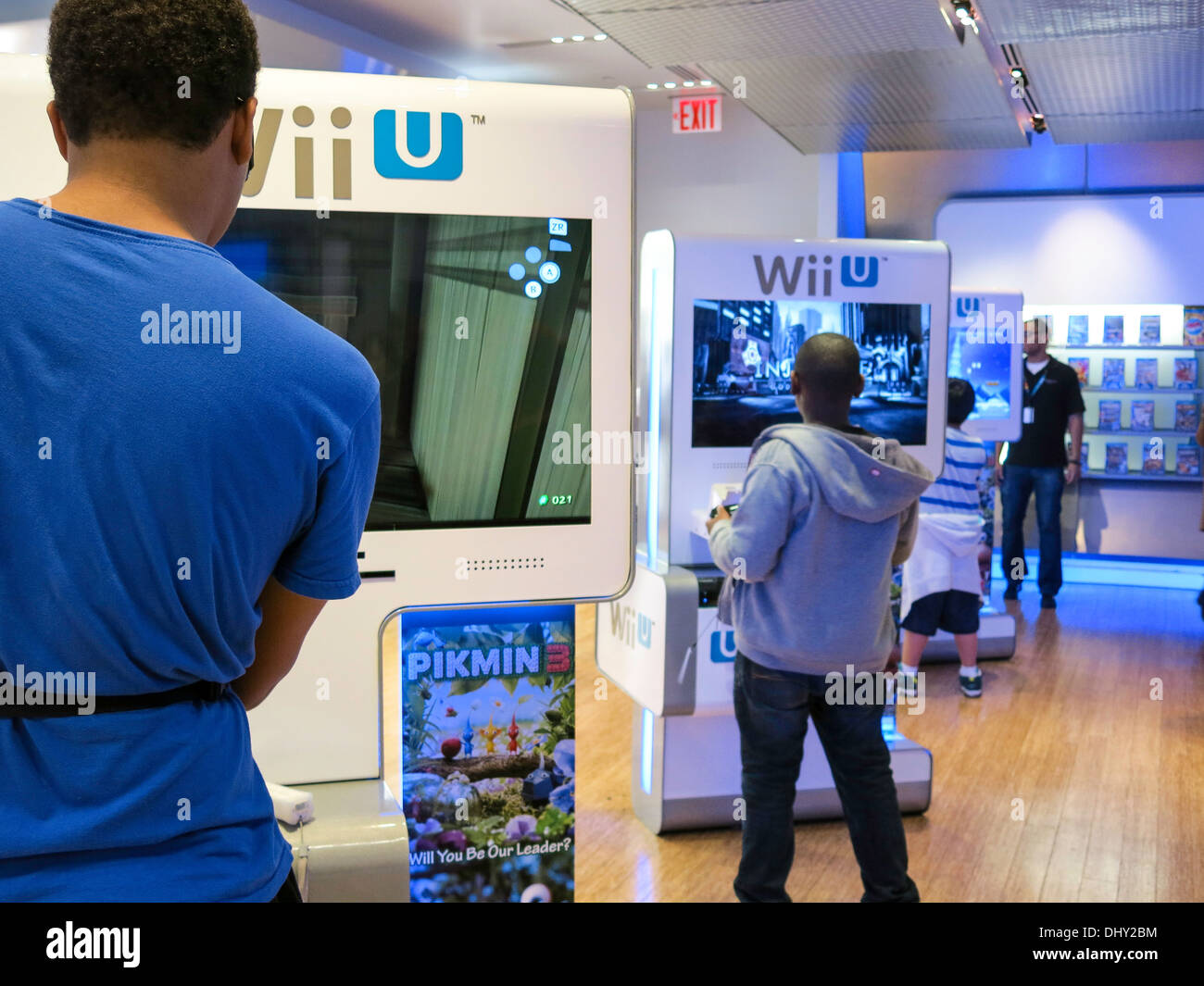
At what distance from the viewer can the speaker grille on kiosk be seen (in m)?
2.02

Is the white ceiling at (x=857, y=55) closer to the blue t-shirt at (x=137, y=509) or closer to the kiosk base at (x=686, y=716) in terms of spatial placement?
the kiosk base at (x=686, y=716)

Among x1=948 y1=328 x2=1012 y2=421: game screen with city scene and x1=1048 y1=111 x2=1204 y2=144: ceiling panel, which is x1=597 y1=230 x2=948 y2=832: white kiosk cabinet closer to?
x1=948 y1=328 x2=1012 y2=421: game screen with city scene

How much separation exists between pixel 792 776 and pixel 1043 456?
5345 mm

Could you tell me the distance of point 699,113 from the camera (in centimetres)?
927

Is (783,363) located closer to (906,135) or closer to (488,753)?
(488,753)

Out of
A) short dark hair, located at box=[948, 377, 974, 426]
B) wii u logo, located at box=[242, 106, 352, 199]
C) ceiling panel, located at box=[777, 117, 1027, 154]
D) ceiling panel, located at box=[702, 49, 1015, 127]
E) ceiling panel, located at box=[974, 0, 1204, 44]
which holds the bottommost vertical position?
short dark hair, located at box=[948, 377, 974, 426]

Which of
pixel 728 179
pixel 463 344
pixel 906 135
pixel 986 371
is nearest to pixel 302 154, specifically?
pixel 463 344

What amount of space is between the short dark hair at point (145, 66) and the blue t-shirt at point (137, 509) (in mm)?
101

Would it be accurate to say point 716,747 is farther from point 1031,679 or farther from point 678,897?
point 1031,679

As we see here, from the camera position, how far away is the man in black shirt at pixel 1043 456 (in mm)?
7406

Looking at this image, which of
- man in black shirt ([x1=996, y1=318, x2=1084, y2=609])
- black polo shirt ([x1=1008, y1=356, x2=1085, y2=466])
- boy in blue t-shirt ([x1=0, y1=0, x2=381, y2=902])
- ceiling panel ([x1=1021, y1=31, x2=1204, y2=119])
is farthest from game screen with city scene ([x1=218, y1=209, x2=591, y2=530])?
black polo shirt ([x1=1008, y1=356, x2=1085, y2=466])

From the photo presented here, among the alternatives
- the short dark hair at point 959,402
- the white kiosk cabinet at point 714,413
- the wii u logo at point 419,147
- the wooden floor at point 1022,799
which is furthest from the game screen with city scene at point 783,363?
the wii u logo at point 419,147

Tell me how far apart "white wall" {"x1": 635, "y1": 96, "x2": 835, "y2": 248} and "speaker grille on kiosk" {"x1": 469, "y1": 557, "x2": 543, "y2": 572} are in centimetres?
760

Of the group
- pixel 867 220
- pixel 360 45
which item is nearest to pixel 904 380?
pixel 360 45
